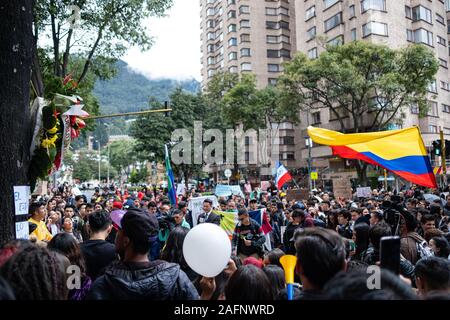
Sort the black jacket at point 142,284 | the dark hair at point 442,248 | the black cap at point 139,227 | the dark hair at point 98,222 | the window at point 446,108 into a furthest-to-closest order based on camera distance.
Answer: the window at point 446,108
the dark hair at point 442,248
the dark hair at point 98,222
the black cap at point 139,227
the black jacket at point 142,284

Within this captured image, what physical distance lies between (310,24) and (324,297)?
1716 inches

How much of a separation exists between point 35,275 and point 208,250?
1195mm

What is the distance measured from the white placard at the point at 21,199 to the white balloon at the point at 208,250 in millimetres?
1705

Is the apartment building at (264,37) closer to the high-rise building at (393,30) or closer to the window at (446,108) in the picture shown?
the high-rise building at (393,30)

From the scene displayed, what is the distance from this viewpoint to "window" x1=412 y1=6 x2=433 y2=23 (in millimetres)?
35531

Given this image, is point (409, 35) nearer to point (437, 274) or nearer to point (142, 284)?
point (437, 274)

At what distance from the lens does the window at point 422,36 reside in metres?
35.4

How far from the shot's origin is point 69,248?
343cm

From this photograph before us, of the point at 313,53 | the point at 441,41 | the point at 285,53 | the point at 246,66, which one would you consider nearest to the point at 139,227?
the point at 313,53

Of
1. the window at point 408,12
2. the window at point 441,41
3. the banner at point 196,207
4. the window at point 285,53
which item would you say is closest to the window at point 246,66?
the window at point 285,53

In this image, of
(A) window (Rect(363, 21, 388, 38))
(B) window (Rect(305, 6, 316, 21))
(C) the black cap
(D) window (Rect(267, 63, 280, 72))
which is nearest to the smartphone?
(C) the black cap

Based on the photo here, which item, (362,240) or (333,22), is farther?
(333,22)

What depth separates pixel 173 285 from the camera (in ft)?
8.64
